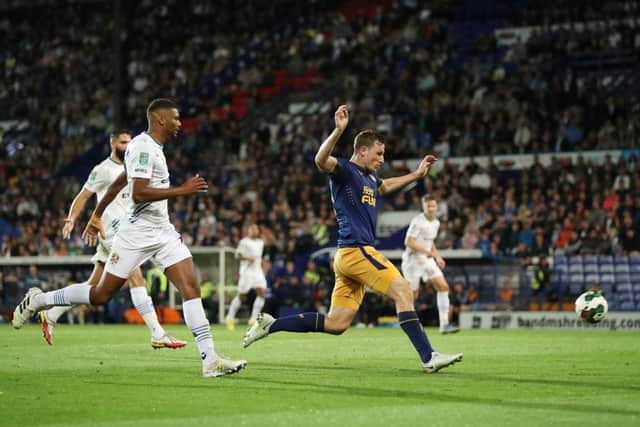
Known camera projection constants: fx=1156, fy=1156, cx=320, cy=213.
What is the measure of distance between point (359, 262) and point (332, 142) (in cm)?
139

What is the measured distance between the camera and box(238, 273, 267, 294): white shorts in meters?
25.4

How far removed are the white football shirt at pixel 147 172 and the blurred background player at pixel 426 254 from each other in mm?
11088

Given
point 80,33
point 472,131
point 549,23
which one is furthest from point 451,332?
point 80,33

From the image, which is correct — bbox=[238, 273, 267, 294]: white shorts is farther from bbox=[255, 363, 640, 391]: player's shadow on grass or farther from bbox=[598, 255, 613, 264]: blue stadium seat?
bbox=[255, 363, 640, 391]: player's shadow on grass

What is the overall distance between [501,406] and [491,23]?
30.4m

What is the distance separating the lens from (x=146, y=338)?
61.5ft

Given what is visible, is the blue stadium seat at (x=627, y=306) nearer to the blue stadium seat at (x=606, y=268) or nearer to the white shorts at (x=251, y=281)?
the blue stadium seat at (x=606, y=268)

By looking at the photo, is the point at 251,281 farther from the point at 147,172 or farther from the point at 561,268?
the point at 147,172

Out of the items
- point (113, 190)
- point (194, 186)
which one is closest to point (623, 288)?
point (113, 190)

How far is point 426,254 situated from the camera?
21.5m

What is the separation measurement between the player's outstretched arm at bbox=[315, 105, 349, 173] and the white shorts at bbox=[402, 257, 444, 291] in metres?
10.9

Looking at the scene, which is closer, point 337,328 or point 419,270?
point 337,328

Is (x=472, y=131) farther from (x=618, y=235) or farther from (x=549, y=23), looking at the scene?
(x=618, y=235)

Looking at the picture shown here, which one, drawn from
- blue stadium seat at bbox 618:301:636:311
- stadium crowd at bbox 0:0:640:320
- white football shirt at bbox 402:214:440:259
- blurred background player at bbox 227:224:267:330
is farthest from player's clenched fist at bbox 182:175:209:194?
stadium crowd at bbox 0:0:640:320
